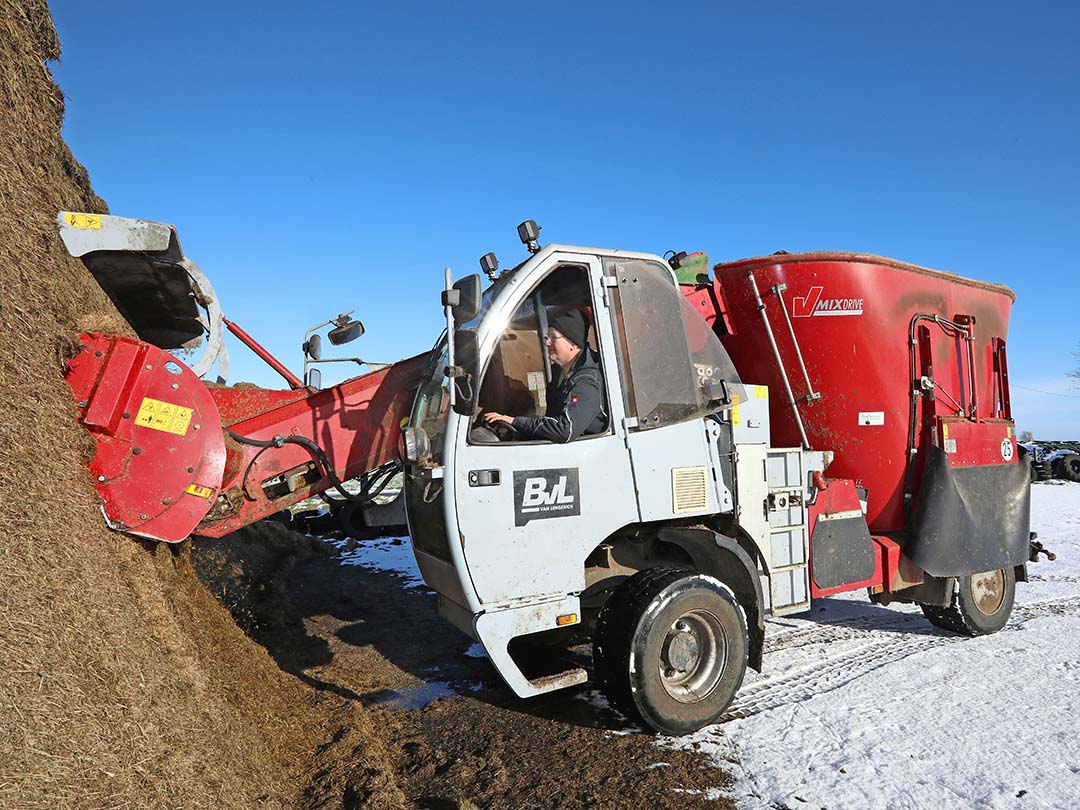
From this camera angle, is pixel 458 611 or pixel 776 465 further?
pixel 776 465

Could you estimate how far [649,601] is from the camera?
144 inches

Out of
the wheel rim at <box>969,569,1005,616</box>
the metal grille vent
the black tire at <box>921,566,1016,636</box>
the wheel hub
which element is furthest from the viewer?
the wheel rim at <box>969,569,1005,616</box>

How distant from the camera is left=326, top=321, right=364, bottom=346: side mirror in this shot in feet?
14.3

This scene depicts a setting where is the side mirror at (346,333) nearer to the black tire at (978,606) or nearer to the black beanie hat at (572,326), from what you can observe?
the black beanie hat at (572,326)

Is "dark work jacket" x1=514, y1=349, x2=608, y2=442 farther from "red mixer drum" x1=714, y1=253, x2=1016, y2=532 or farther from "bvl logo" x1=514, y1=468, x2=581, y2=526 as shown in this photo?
"red mixer drum" x1=714, y1=253, x2=1016, y2=532

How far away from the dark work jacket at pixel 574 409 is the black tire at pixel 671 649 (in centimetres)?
92

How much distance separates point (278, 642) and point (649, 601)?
10.9ft

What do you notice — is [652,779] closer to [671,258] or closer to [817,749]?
[817,749]

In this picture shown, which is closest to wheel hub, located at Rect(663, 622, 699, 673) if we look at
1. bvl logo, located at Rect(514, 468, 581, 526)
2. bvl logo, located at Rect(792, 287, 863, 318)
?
bvl logo, located at Rect(514, 468, 581, 526)

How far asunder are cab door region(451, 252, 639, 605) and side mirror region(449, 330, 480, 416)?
0.12 meters

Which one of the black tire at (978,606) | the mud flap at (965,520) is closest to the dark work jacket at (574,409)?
the mud flap at (965,520)

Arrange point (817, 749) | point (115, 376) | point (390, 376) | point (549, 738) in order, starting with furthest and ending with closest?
point (390, 376) < point (549, 738) < point (817, 749) < point (115, 376)

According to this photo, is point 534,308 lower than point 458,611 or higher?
higher

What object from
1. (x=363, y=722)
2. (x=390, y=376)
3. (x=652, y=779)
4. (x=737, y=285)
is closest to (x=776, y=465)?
(x=737, y=285)
